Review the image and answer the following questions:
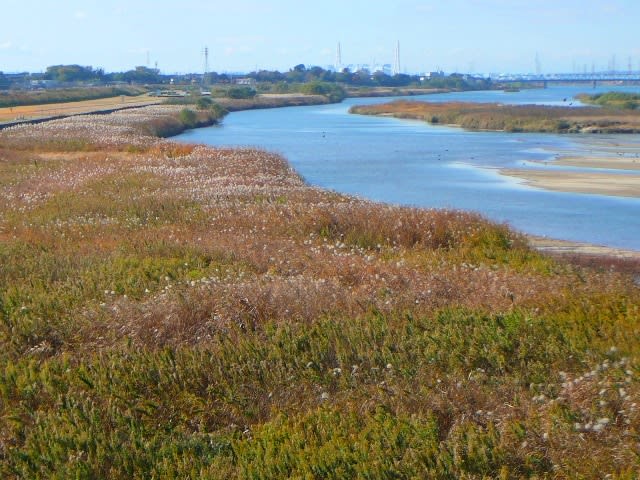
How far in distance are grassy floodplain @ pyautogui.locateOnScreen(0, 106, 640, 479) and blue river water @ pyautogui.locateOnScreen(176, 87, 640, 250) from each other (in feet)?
28.8

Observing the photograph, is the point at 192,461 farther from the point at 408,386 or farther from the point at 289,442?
the point at 408,386

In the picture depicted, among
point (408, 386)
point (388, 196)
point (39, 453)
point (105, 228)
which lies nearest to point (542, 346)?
point (408, 386)

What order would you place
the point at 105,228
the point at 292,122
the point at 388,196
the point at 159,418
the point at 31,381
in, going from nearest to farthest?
the point at 159,418 < the point at 31,381 < the point at 105,228 < the point at 388,196 < the point at 292,122

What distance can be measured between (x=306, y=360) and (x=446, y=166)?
99.0ft

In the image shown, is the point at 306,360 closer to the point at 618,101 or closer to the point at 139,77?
the point at 618,101

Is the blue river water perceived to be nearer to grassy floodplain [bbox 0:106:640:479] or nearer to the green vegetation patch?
grassy floodplain [bbox 0:106:640:479]

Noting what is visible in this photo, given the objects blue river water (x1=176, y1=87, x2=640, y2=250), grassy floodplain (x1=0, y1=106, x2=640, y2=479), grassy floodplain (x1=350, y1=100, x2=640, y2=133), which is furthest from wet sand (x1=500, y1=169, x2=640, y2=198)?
grassy floodplain (x1=350, y1=100, x2=640, y2=133)

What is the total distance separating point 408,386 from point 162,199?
12.5m

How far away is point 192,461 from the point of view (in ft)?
20.3

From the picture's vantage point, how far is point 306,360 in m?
7.80

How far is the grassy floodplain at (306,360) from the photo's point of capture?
20.0 feet

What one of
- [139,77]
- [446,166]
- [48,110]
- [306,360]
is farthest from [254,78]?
[306,360]

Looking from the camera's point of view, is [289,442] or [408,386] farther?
[408,386]

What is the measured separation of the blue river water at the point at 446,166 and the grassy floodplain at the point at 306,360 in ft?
28.8
